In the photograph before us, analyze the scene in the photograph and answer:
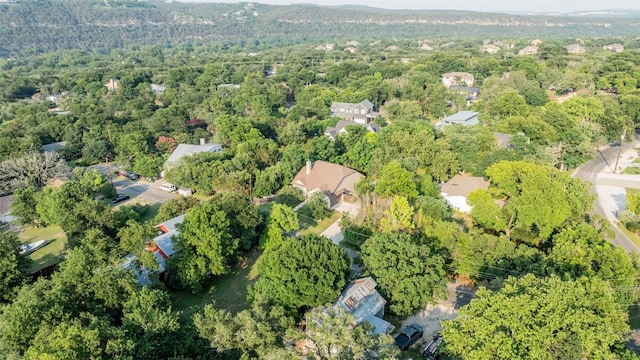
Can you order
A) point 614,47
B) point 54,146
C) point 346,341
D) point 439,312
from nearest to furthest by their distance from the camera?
point 346,341 < point 439,312 < point 54,146 < point 614,47

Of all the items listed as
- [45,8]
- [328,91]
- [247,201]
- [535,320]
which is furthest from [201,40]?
[535,320]

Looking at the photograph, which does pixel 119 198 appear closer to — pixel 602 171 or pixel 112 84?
pixel 602 171

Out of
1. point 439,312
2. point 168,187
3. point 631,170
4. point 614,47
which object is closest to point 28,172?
point 168,187

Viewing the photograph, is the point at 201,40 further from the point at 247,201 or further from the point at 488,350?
the point at 488,350

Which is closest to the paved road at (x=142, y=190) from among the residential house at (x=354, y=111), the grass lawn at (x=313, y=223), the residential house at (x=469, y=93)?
the grass lawn at (x=313, y=223)

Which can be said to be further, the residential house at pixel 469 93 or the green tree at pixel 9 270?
the residential house at pixel 469 93

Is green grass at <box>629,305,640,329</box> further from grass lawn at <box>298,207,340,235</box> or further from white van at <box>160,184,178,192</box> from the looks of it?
white van at <box>160,184,178,192</box>

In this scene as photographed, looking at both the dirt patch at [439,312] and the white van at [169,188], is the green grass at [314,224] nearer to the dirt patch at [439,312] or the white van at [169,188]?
the dirt patch at [439,312]

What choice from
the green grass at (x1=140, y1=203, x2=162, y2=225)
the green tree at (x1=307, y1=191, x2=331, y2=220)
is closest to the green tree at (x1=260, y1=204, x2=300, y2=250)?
the green tree at (x1=307, y1=191, x2=331, y2=220)
